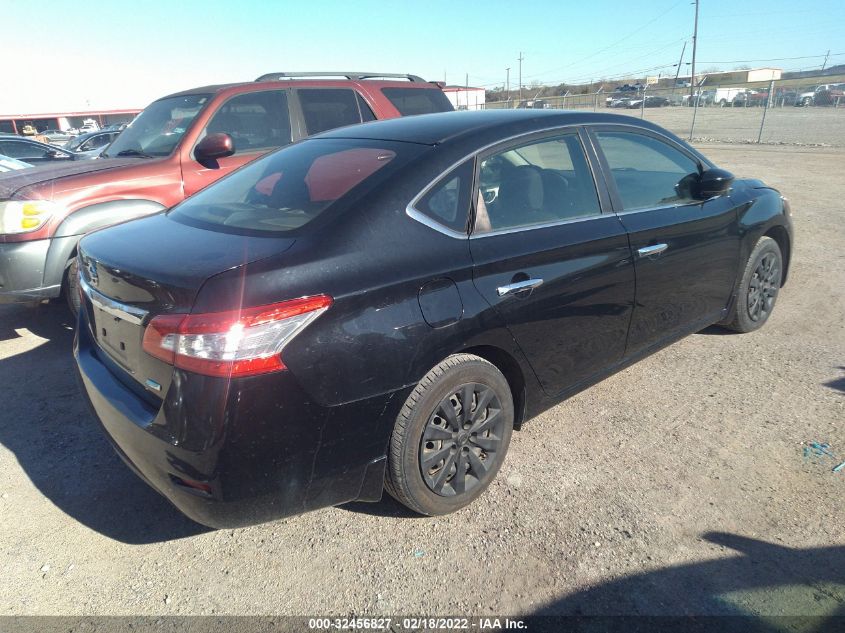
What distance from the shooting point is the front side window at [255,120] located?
5.24 meters

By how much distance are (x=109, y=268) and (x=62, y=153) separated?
35.2 ft

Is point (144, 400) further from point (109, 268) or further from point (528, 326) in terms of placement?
point (528, 326)

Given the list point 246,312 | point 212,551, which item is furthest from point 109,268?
point 212,551

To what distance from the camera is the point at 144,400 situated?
2246 millimetres

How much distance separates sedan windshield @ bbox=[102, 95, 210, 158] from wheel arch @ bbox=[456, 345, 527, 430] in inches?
147

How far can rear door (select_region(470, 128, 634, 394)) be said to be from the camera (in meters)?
2.62

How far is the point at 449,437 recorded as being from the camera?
256 cm

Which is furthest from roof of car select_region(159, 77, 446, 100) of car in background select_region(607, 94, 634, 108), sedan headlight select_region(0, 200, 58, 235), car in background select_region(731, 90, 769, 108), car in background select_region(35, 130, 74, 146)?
car in background select_region(731, 90, 769, 108)

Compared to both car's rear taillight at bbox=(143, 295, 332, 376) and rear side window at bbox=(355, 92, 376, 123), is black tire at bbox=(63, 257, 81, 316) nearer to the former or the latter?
car's rear taillight at bbox=(143, 295, 332, 376)

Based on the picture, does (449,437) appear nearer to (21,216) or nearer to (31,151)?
(21,216)

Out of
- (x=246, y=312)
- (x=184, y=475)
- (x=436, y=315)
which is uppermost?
(x=246, y=312)

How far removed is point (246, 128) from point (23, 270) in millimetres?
2246

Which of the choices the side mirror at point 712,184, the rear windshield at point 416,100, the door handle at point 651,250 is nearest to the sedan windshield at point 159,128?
the rear windshield at point 416,100

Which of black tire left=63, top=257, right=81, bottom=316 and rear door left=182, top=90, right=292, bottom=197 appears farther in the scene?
rear door left=182, top=90, right=292, bottom=197
